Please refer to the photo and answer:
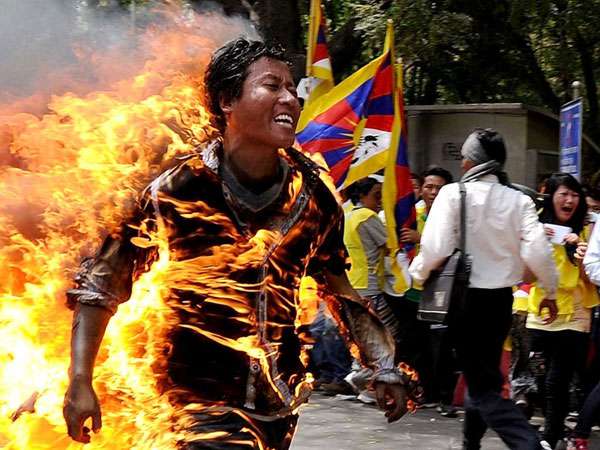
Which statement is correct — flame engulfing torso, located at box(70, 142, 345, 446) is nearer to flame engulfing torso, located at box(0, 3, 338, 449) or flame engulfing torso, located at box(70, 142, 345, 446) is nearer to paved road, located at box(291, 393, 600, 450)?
flame engulfing torso, located at box(0, 3, 338, 449)

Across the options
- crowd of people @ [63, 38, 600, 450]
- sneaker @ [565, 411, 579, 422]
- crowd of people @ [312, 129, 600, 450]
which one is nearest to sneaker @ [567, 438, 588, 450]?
crowd of people @ [312, 129, 600, 450]

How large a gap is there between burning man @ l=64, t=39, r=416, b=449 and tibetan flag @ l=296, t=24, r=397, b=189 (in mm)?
4564

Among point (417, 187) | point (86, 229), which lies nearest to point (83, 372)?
point (86, 229)

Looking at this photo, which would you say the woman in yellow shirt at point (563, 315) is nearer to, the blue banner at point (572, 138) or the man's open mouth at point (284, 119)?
the blue banner at point (572, 138)

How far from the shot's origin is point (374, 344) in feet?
10.8

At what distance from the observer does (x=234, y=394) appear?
9.73 ft

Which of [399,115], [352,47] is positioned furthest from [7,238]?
[352,47]

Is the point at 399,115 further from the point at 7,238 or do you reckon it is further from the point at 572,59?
the point at 572,59

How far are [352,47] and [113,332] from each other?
34.4 ft

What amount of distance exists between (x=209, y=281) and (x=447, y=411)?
5294mm

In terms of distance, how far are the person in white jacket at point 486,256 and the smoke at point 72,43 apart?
1557 millimetres

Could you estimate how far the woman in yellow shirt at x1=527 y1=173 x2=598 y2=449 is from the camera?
6.37 m

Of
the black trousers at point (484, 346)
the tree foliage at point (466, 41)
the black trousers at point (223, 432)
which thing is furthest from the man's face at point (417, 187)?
the black trousers at point (223, 432)

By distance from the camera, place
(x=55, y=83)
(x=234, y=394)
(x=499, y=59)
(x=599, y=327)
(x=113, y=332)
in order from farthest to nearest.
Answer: (x=499, y=59)
(x=599, y=327)
(x=55, y=83)
(x=113, y=332)
(x=234, y=394)
